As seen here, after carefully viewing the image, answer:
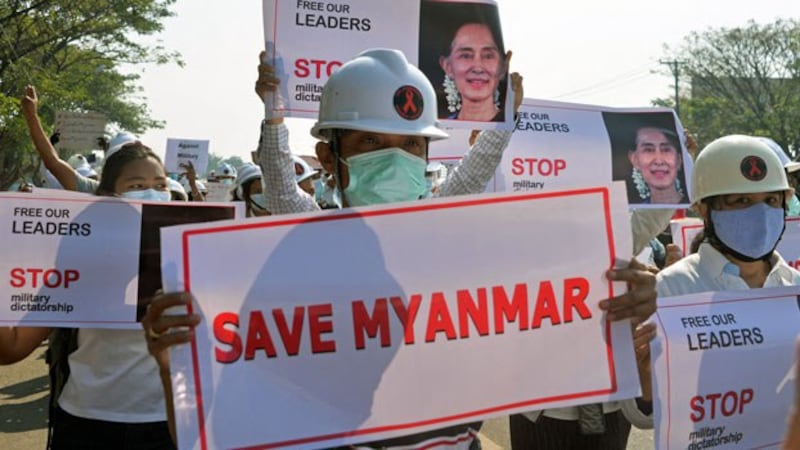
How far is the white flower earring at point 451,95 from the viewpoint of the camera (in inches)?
133

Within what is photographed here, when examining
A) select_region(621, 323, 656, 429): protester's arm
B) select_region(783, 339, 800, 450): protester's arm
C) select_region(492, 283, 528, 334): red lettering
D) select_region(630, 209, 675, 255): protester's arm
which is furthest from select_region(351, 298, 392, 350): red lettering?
select_region(630, 209, 675, 255): protester's arm

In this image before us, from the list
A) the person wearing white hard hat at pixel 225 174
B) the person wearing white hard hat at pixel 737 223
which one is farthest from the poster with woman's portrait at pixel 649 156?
the person wearing white hard hat at pixel 225 174

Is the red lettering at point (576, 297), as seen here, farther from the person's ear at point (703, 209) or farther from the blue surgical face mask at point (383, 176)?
the person's ear at point (703, 209)

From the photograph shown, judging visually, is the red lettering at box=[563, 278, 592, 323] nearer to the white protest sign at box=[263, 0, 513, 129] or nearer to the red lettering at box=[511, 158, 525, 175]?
the white protest sign at box=[263, 0, 513, 129]

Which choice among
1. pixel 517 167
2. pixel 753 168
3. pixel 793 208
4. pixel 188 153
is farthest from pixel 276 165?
pixel 188 153

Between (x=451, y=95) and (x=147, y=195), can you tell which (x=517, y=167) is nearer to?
(x=451, y=95)

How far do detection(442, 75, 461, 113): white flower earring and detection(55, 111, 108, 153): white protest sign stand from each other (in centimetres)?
916

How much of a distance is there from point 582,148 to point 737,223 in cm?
188

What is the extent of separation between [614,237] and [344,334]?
0.71m

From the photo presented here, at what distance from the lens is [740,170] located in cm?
277

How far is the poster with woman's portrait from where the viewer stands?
4406 millimetres

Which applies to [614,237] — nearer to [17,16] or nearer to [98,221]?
[98,221]

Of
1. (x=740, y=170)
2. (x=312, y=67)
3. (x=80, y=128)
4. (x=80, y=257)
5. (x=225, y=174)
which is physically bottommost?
(x=80, y=257)

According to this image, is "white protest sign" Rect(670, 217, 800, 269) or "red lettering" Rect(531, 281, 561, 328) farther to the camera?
"white protest sign" Rect(670, 217, 800, 269)
